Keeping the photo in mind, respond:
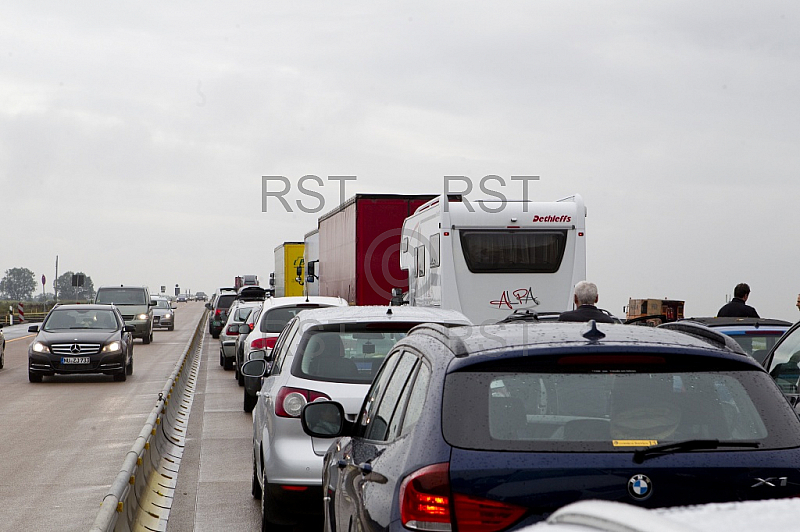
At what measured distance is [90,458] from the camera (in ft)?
40.3

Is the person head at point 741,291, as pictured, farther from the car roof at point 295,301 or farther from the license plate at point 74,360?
the license plate at point 74,360

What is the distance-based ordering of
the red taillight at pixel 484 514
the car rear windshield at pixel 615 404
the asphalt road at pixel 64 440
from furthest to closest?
the asphalt road at pixel 64 440 < the car rear windshield at pixel 615 404 < the red taillight at pixel 484 514

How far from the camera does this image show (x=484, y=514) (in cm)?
361

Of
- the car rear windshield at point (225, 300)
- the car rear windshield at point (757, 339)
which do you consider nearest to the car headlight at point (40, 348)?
the car rear windshield at point (757, 339)

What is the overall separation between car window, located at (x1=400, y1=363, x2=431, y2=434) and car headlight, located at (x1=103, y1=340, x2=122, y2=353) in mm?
19899

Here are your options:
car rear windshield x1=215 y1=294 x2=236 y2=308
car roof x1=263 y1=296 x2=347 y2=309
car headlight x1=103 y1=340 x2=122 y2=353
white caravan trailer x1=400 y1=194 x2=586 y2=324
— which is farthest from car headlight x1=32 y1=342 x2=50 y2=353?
car rear windshield x1=215 y1=294 x2=236 y2=308

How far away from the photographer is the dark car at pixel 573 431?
3633 mm

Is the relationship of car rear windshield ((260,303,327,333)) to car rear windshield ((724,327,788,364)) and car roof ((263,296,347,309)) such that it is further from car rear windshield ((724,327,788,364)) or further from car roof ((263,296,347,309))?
car rear windshield ((724,327,788,364))

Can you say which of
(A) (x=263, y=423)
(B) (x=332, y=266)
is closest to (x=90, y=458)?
(A) (x=263, y=423)

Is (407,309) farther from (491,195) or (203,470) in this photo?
(491,195)

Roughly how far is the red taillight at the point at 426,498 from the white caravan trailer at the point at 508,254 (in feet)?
47.6

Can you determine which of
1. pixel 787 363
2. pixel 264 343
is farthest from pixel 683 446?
pixel 264 343

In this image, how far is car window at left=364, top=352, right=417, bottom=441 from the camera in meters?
4.77

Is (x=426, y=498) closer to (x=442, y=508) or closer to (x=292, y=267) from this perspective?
(x=442, y=508)
